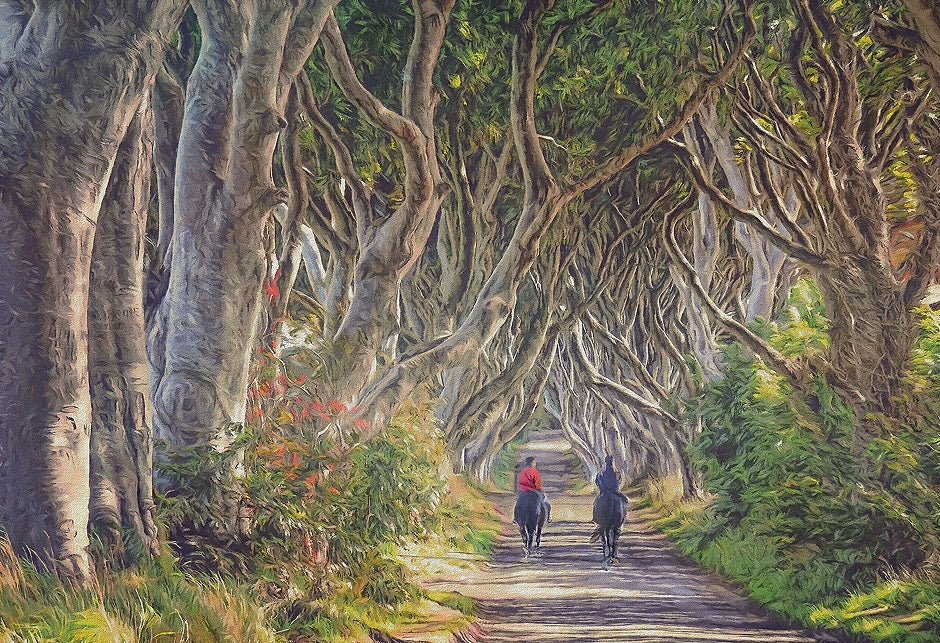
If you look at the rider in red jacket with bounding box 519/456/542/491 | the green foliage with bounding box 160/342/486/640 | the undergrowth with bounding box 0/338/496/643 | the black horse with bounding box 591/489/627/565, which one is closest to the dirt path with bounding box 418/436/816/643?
the black horse with bounding box 591/489/627/565

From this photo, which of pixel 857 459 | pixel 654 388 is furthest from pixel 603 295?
pixel 857 459

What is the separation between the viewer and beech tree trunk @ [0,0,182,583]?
510 centimetres

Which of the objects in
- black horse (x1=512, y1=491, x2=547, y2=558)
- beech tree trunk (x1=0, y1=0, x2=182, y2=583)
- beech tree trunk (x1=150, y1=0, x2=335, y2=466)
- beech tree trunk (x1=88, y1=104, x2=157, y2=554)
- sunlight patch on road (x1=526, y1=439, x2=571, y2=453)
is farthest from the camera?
sunlight patch on road (x1=526, y1=439, x2=571, y2=453)

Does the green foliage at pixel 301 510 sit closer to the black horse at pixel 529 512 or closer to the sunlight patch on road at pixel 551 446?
the black horse at pixel 529 512

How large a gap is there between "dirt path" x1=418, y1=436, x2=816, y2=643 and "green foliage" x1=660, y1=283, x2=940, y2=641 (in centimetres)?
51

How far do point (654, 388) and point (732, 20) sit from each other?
33.3ft

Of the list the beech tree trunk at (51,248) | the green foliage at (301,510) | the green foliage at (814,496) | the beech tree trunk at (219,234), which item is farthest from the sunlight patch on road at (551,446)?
the beech tree trunk at (51,248)

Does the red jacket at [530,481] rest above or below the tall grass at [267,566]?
above

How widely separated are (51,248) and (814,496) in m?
8.82

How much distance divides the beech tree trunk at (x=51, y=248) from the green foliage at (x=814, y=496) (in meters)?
6.81

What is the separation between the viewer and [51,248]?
5125mm

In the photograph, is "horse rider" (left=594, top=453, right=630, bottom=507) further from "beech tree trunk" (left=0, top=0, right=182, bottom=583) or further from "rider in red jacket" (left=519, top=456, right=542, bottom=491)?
"beech tree trunk" (left=0, top=0, right=182, bottom=583)

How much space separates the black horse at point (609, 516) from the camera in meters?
14.4

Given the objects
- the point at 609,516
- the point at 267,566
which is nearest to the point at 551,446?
the point at 609,516
